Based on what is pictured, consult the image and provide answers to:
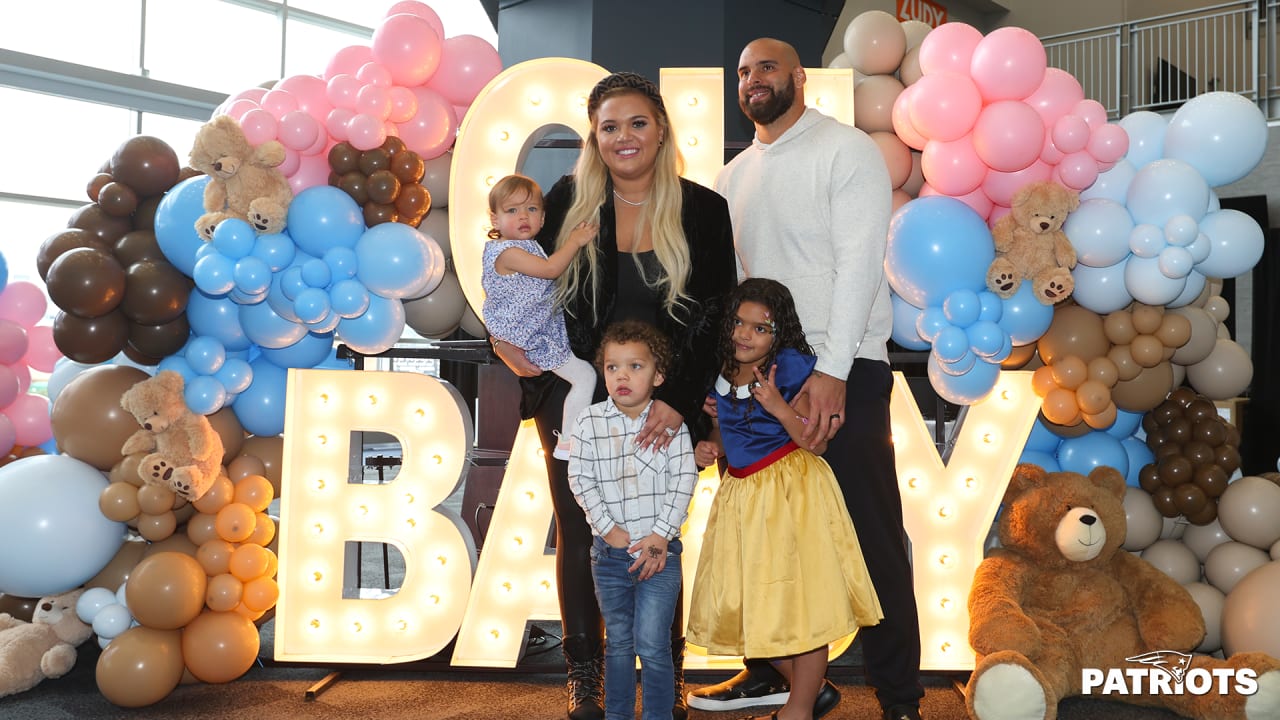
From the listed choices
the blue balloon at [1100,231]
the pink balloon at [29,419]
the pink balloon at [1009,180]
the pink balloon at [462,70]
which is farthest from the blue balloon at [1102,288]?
the pink balloon at [29,419]

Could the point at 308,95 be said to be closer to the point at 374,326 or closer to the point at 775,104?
the point at 374,326

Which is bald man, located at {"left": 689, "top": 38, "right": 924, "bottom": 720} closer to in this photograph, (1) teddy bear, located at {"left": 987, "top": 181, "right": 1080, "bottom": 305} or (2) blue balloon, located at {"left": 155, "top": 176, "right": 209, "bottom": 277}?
(1) teddy bear, located at {"left": 987, "top": 181, "right": 1080, "bottom": 305}

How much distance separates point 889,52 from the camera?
9.45 ft

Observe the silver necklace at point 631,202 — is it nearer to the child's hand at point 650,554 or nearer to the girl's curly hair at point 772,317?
the girl's curly hair at point 772,317

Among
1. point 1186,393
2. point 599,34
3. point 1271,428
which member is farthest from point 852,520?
point 1271,428

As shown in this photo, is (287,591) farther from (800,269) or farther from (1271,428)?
(1271,428)

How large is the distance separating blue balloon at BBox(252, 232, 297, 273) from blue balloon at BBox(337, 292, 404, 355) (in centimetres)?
23

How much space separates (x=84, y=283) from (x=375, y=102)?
0.91 m

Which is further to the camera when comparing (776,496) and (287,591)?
(287,591)

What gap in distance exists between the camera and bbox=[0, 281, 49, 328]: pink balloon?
10.6 feet

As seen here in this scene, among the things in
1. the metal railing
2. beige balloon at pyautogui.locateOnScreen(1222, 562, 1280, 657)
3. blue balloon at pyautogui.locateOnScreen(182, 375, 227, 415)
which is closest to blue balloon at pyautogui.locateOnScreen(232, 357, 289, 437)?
blue balloon at pyautogui.locateOnScreen(182, 375, 227, 415)

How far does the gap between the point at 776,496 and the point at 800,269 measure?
54 centimetres

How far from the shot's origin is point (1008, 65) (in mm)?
2570

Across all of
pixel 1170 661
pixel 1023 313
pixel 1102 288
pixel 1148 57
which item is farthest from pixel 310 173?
pixel 1148 57
